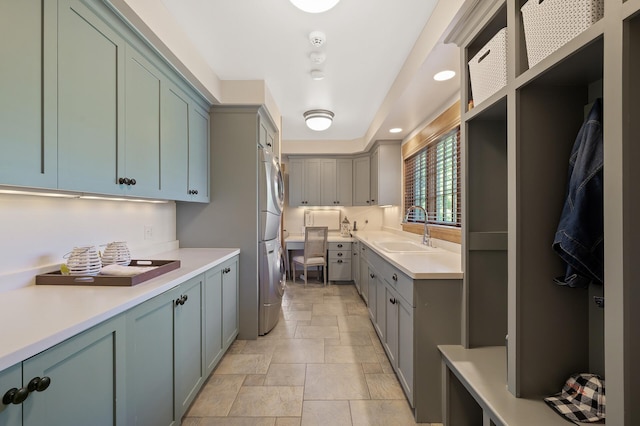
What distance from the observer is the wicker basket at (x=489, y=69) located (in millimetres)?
1226

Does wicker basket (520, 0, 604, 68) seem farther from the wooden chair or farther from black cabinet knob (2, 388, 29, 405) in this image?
the wooden chair

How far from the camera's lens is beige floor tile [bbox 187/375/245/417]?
176 cm

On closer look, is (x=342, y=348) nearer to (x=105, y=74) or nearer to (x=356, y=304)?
(x=356, y=304)

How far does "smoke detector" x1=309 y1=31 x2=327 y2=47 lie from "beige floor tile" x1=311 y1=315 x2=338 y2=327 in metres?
2.72

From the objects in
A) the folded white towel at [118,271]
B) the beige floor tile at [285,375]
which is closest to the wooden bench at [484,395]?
the beige floor tile at [285,375]

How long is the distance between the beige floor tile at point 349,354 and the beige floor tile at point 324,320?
22.1 inches

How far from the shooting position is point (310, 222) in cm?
564

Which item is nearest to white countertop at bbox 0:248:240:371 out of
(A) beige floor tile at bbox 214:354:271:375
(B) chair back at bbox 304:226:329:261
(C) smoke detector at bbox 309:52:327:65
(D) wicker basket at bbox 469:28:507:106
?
(A) beige floor tile at bbox 214:354:271:375

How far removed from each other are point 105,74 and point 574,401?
249cm

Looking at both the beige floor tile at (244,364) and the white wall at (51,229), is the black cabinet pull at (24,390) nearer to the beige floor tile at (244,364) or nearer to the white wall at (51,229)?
the white wall at (51,229)

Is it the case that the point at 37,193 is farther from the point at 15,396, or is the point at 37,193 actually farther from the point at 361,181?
the point at 361,181

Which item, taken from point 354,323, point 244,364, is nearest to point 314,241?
point 354,323

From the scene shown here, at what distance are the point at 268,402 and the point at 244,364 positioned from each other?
0.55 metres
